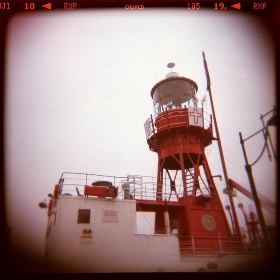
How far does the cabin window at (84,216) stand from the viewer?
8.81m

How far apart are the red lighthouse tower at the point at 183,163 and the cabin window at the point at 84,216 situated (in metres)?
2.34

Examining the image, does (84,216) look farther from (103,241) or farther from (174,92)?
(174,92)

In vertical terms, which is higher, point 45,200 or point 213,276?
point 45,200

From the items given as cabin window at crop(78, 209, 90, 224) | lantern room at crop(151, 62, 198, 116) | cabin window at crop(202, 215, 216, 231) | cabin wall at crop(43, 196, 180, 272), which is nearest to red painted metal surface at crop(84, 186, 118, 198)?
cabin wall at crop(43, 196, 180, 272)

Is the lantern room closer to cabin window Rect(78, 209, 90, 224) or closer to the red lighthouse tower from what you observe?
the red lighthouse tower

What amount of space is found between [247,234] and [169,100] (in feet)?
24.9

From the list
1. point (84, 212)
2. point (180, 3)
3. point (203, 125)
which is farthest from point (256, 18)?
point (84, 212)

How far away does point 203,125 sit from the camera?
41.3ft

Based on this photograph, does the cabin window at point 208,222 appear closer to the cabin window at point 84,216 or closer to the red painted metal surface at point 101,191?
the red painted metal surface at point 101,191

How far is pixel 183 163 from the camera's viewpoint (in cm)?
1184

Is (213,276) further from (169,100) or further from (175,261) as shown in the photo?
(169,100)

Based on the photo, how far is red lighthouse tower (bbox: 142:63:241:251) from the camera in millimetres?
10523

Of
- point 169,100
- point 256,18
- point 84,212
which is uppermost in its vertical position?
point 169,100

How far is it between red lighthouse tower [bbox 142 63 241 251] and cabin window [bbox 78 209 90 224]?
7.67 ft
